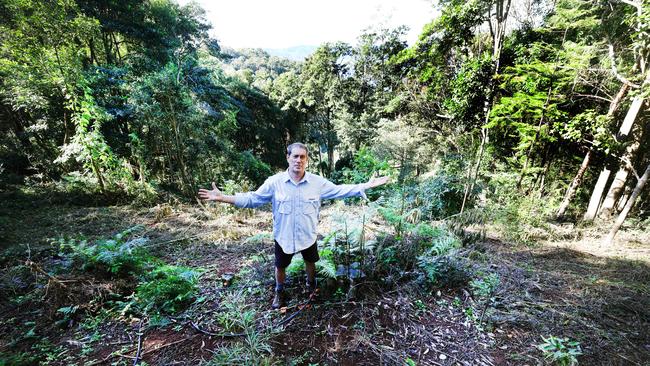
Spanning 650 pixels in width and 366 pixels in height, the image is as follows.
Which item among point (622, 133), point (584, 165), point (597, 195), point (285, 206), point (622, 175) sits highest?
point (622, 133)

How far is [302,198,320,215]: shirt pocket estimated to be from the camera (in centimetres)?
258

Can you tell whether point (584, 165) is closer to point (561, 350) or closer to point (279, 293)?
point (561, 350)

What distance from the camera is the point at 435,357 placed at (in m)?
2.23

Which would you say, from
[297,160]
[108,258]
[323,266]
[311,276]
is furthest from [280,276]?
[108,258]

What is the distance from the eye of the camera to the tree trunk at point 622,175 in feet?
21.9

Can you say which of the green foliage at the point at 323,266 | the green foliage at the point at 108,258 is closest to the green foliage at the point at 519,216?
the green foliage at the point at 323,266

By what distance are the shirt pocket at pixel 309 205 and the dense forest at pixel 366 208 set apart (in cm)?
68

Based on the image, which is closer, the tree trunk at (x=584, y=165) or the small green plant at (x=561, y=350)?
the small green plant at (x=561, y=350)

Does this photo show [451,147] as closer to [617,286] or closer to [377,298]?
[617,286]

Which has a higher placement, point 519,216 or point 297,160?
point 297,160

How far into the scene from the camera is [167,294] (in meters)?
2.95

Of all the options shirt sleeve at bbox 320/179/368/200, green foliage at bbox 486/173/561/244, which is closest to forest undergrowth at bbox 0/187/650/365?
shirt sleeve at bbox 320/179/368/200

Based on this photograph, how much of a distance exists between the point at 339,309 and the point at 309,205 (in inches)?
47.1

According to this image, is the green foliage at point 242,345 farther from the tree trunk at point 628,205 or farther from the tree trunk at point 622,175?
the tree trunk at point 622,175
